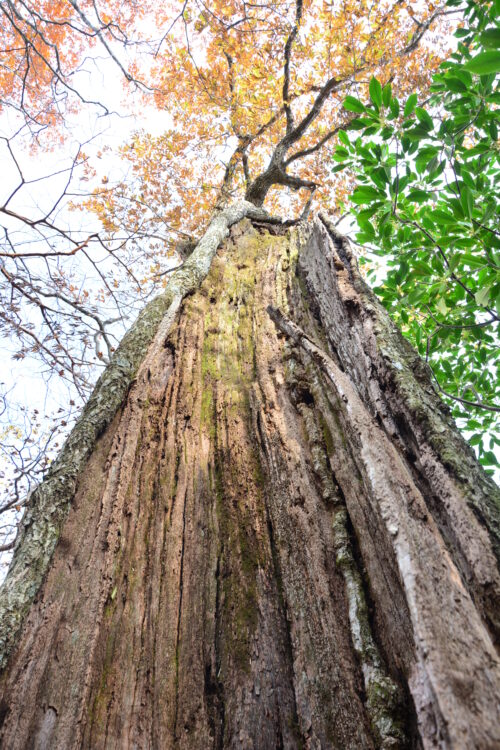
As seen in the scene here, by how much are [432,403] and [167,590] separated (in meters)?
1.34

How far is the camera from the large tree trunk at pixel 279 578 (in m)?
1.04

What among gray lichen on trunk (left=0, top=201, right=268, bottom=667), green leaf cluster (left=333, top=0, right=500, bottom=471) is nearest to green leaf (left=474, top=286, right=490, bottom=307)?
green leaf cluster (left=333, top=0, right=500, bottom=471)

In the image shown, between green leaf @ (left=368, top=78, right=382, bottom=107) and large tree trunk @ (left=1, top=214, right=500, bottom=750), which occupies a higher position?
green leaf @ (left=368, top=78, right=382, bottom=107)

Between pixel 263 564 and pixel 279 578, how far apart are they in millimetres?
89

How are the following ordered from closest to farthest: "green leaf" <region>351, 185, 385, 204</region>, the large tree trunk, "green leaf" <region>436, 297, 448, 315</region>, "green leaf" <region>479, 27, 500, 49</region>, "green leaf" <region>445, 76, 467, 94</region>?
the large tree trunk < "green leaf" <region>479, 27, 500, 49</region> < "green leaf" <region>445, 76, 467, 94</region> < "green leaf" <region>351, 185, 385, 204</region> < "green leaf" <region>436, 297, 448, 315</region>

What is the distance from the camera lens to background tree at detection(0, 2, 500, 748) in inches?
42.1

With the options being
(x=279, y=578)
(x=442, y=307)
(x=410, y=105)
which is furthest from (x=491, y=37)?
(x=279, y=578)

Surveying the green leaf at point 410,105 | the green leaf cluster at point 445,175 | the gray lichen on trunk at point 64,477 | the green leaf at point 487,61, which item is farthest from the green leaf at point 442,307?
the gray lichen on trunk at point 64,477

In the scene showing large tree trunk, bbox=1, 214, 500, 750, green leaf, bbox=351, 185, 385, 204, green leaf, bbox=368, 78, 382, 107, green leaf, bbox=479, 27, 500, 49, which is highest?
green leaf, bbox=368, 78, 382, 107

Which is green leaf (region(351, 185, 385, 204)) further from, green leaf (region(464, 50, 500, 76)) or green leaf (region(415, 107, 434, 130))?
green leaf (region(464, 50, 500, 76))

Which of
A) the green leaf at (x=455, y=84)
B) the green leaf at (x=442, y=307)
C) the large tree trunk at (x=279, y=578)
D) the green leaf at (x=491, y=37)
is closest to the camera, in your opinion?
the large tree trunk at (x=279, y=578)

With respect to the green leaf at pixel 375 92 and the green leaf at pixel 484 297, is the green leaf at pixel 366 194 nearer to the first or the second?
the green leaf at pixel 375 92

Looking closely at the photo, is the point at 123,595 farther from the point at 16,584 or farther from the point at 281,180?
the point at 281,180

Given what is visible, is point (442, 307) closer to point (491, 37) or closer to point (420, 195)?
point (420, 195)
